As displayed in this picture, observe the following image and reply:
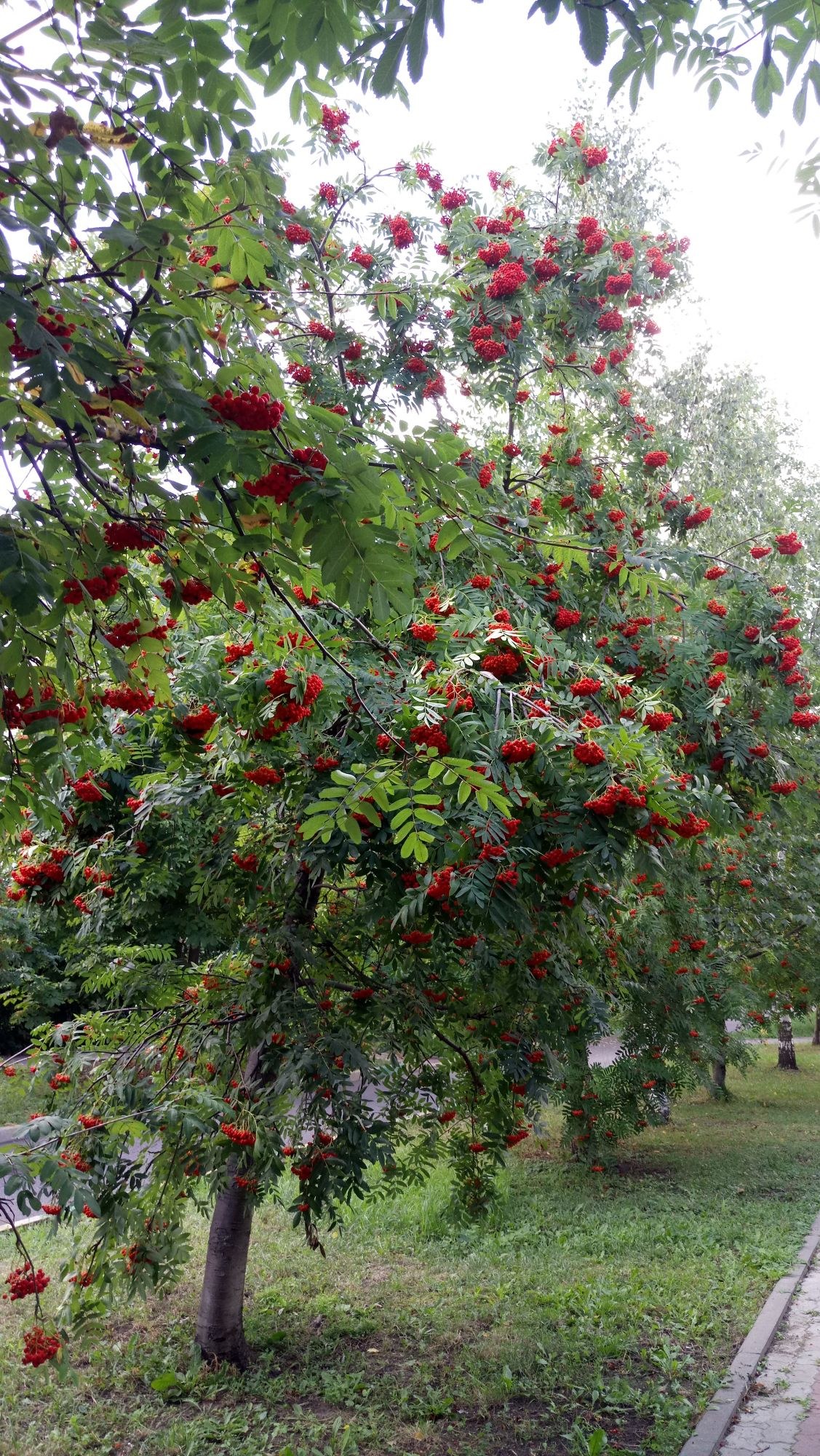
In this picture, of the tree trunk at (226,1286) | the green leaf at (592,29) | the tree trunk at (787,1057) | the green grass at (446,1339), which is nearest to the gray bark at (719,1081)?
the tree trunk at (787,1057)

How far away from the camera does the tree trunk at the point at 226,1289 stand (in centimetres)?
595

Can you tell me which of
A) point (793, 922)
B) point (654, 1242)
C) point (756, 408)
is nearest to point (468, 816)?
point (654, 1242)

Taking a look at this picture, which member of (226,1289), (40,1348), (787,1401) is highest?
(40,1348)

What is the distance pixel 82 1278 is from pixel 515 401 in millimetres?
5530

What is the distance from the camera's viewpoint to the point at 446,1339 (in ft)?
20.9

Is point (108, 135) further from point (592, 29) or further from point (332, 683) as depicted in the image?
point (332, 683)

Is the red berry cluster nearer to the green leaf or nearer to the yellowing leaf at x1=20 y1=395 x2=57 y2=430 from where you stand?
the yellowing leaf at x1=20 y1=395 x2=57 y2=430

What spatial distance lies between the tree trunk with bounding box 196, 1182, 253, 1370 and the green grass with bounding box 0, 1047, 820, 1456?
15 cm

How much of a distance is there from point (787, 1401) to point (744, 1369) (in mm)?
387

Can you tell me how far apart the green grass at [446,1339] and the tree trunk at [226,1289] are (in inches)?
6.1

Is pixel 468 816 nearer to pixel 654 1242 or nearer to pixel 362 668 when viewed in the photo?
pixel 362 668

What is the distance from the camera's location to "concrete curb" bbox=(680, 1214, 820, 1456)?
4.94 meters

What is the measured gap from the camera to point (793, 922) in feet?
36.5

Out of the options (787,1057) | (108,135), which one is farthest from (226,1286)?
(787,1057)
